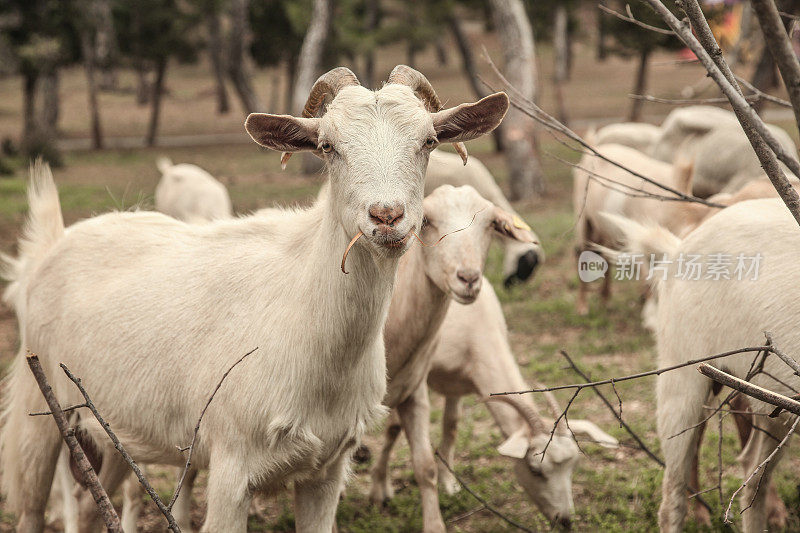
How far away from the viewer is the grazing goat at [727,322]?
3527 mm

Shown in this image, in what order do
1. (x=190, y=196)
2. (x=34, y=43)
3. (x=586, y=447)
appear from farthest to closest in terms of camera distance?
(x=34, y=43), (x=190, y=196), (x=586, y=447)

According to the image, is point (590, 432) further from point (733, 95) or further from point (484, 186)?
point (484, 186)

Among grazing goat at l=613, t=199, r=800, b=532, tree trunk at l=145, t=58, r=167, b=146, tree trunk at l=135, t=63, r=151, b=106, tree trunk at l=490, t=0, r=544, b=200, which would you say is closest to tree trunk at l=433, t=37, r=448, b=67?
tree trunk at l=135, t=63, r=151, b=106

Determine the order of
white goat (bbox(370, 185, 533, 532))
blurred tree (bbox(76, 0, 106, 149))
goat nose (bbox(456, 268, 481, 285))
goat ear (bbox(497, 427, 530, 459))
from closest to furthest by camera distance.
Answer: goat nose (bbox(456, 268, 481, 285))
white goat (bbox(370, 185, 533, 532))
goat ear (bbox(497, 427, 530, 459))
blurred tree (bbox(76, 0, 106, 149))

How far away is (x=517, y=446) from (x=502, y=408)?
0.40 meters

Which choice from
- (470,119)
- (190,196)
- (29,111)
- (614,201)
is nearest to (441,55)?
(29,111)

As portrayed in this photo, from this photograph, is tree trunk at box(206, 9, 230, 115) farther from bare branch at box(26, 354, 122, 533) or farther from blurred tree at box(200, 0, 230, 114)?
bare branch at box(26, 354, 122, 533)

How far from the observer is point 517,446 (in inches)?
172

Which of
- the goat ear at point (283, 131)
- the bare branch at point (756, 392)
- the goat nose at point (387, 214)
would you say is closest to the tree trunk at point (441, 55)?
the goat ear at point (283, 131)

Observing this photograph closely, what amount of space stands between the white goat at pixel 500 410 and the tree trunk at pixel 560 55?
17.2 m

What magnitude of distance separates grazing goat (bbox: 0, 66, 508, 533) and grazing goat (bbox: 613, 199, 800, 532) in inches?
57.3

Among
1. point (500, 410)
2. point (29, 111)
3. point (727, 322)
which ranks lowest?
point (29, 111)

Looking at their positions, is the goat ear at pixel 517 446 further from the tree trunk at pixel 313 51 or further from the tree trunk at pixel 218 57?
the tree trunk at pixel 218 57

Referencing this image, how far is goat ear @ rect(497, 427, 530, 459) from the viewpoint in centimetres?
432
